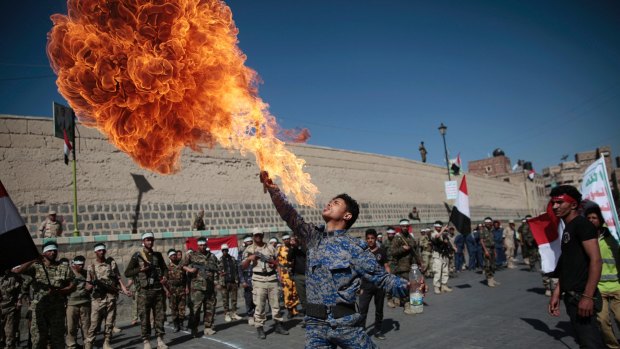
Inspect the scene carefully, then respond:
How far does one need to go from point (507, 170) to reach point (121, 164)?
65.2 meters

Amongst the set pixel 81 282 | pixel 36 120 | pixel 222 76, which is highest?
pixel 36 120

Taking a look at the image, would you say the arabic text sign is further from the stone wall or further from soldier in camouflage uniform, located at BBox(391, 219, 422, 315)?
the stone wall

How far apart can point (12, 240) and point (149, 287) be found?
12.8 ft

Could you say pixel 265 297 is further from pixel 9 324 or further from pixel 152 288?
pixel 9 324

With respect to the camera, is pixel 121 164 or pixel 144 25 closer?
pixel 144 25

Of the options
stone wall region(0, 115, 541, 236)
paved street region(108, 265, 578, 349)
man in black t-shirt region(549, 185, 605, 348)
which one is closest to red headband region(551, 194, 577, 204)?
man in black t-shirt region(549, 185, 605, 348)

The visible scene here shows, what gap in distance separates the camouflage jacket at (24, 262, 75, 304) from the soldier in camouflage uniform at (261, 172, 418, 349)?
5618 mm

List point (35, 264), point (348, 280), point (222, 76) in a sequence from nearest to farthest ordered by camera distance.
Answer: point (348, 280), point (222, 76), point (35, 264)

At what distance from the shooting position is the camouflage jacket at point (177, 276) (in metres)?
10.4

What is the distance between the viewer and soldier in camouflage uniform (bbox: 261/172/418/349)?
361 cm

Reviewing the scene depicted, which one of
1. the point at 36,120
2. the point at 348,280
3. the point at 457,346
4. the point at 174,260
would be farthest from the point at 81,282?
the point at 36,120

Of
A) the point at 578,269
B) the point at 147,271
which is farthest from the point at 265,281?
the point at 578,269

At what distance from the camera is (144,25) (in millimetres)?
5719

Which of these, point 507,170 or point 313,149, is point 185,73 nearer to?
point 313,149
